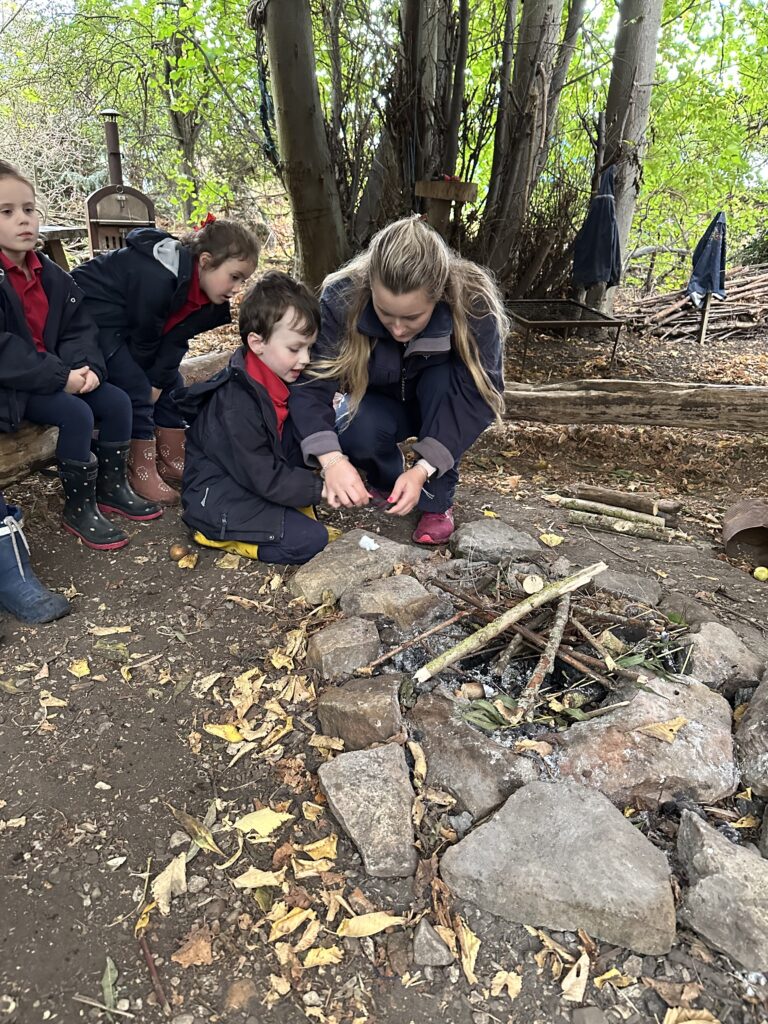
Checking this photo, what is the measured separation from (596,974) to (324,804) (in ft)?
2.29

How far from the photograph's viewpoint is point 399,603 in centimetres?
223

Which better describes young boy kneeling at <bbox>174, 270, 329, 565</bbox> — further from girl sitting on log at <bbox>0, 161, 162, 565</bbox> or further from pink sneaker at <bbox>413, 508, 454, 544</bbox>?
pink sneaker at <bbox>413, 508, 454, 544</bbox>

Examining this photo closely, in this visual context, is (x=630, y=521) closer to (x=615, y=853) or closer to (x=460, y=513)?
(x=460, y=513)

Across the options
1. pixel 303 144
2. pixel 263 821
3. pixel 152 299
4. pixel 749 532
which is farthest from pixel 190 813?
pixel 303 144

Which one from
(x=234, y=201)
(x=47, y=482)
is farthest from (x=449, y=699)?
(x=234, y=201)

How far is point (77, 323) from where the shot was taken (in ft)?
8.64

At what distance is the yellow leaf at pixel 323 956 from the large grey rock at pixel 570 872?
0.91ft

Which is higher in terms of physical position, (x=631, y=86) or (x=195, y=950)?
(x=631, y=86)

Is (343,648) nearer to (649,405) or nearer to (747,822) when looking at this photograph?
(747,822)

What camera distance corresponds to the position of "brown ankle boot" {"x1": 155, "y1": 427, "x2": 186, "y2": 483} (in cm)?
Answer: 334

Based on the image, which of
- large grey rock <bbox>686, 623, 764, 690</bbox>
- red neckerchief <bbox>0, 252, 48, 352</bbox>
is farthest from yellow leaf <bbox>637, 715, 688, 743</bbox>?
red neckerchief <bbox>0, 252, 48, 352</bbox>

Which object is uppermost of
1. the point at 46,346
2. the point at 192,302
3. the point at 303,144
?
the point at 303,144

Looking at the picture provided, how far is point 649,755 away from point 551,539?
1255 mm

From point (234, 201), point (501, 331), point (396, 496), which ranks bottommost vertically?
point (396, 496)
